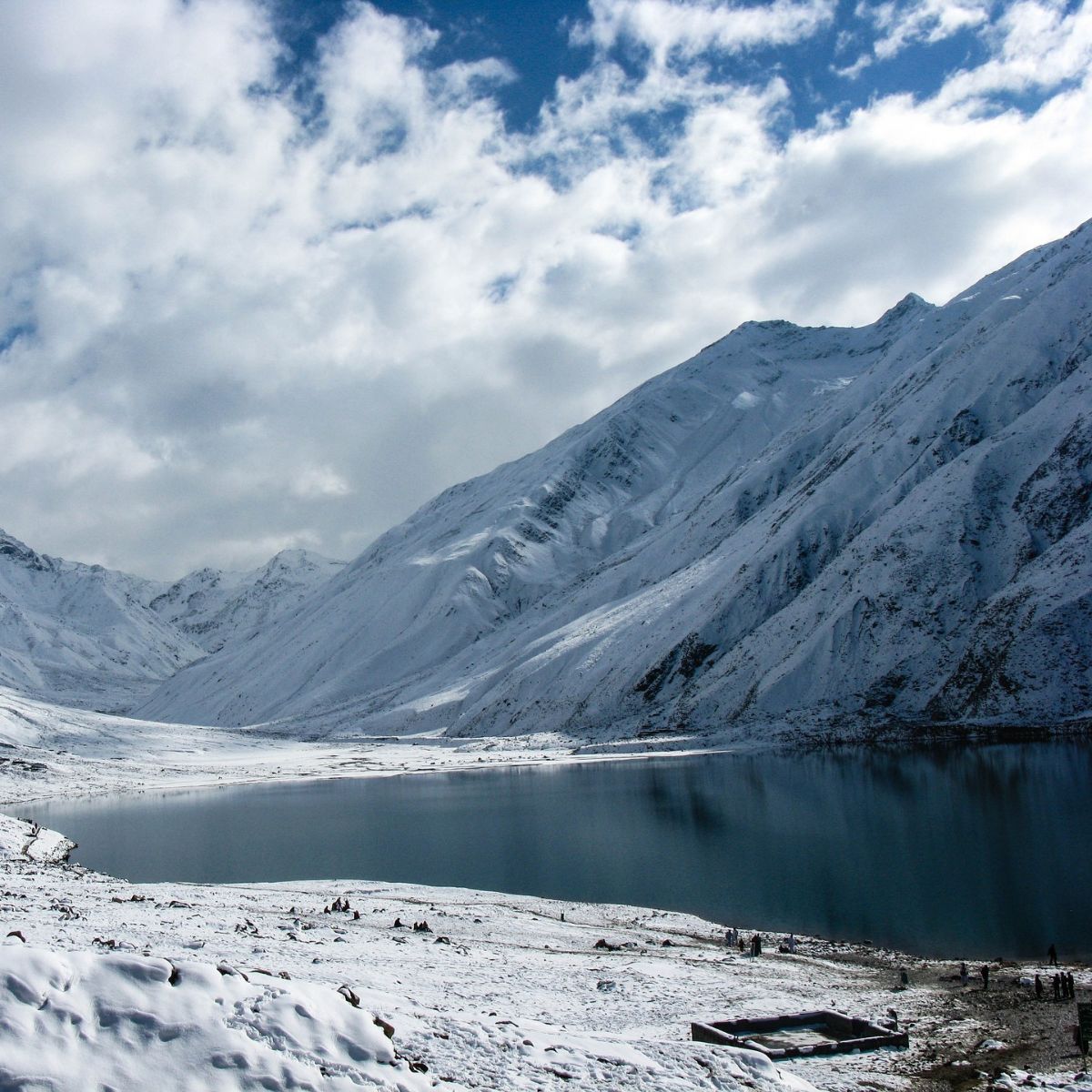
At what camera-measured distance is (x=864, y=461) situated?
497 feet

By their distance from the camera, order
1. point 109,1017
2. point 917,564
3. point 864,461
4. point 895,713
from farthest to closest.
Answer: point 864,461, point 917,564, point 895,713, point 109,1017

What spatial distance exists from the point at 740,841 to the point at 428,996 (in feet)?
110

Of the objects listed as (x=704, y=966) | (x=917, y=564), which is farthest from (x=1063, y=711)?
(x=704, y=966)

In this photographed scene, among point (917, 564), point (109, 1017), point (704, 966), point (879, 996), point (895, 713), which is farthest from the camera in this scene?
point (917, 564)

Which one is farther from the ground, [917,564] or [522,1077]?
[917,564]

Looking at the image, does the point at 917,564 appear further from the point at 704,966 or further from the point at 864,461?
the point at 704,966

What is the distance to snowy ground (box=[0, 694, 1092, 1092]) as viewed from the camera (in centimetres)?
1216

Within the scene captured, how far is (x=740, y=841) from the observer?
50.7 m

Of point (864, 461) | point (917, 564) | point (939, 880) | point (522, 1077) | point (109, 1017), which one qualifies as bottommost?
point (939, 880)

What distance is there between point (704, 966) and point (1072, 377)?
12120 cm

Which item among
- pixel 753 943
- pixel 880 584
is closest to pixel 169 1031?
pixel 753 943

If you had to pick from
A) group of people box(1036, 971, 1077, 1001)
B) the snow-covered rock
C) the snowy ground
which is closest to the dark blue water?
the snowy ground

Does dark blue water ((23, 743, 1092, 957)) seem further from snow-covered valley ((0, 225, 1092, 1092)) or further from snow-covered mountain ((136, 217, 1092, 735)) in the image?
snow-covered mountain ((136, 217, 1092, 735))

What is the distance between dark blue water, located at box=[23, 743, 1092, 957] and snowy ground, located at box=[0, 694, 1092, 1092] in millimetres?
4192
